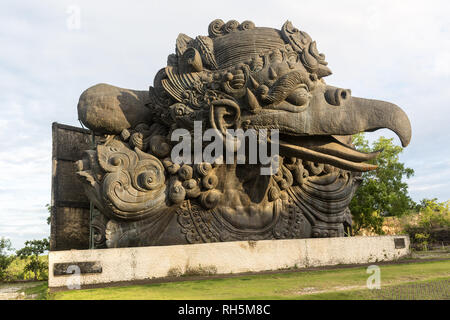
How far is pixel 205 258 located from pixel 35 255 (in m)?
4.77

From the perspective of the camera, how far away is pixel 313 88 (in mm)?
6668

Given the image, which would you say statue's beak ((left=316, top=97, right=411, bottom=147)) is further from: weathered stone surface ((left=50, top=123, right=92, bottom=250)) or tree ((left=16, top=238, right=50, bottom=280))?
tree ((left=16, top=238, right=50, bottom=280))

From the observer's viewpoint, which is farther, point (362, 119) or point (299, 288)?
point (362, 119)

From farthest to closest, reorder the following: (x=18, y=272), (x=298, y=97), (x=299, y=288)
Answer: (x=18, y=272)
(x=298, y=97)
(x=299, y=288)

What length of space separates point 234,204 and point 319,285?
283 cm

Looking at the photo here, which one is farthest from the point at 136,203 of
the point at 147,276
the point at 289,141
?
the point at 289,141

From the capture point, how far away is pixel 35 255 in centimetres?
871

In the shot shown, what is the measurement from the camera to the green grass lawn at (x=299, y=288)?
3732mm

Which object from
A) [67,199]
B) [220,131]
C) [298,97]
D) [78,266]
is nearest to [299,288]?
[78,266]

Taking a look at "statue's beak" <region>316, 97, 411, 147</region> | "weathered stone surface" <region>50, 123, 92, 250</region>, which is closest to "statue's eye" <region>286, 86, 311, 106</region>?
"statue's beak" <region>316, 97, 411, 147</region>

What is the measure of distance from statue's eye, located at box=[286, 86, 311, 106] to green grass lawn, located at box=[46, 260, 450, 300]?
253cm

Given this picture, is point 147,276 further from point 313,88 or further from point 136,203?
point 313,88

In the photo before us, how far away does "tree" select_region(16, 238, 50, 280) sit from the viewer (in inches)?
327

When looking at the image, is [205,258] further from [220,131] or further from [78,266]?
[220,131]
